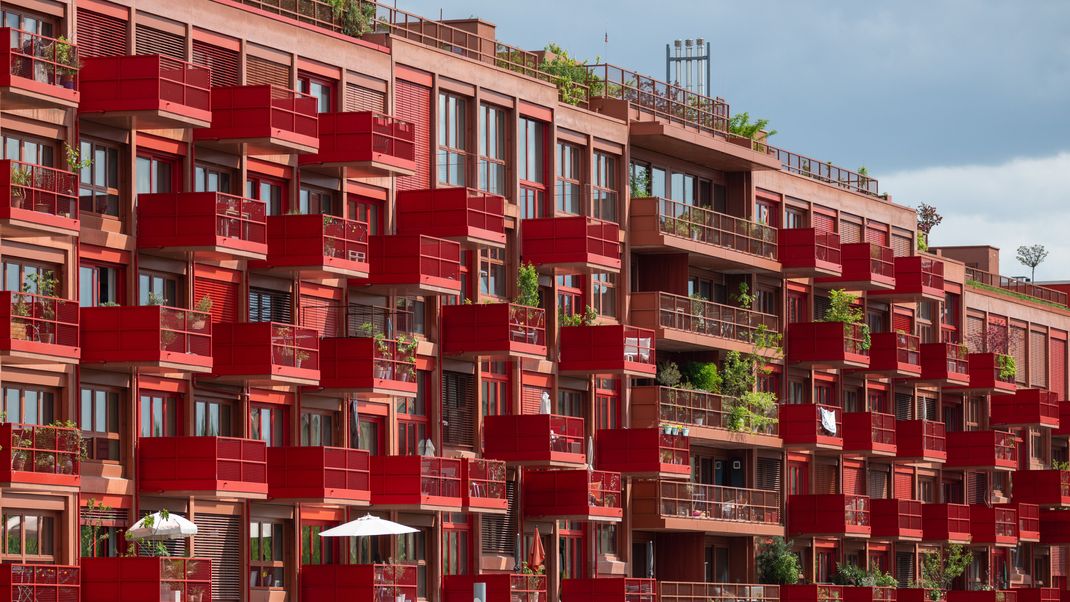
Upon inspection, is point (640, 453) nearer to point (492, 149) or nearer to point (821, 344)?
point (492, 149)

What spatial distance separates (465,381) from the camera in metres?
73.6

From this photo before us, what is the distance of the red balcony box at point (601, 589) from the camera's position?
247 ft

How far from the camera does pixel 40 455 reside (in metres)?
54.7

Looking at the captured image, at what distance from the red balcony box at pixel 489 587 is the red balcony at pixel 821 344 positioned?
24011 millimetres

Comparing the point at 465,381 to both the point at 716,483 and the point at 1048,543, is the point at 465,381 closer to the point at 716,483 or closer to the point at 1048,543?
the point at 716,483

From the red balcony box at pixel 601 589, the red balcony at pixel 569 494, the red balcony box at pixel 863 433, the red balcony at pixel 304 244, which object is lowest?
the red balcony box at pixel 601 589

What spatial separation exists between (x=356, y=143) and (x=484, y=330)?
880 centimetres

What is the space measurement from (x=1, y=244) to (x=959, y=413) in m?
61.1

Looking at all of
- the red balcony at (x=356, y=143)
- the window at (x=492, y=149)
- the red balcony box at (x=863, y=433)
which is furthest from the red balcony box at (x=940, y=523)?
the red balcony at (x=356, y=143)

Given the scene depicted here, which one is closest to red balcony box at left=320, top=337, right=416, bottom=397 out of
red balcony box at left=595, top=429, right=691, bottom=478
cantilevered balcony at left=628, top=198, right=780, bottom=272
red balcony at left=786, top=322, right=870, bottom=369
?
red balcony box at left=595, top=429, right=691, bottom=478

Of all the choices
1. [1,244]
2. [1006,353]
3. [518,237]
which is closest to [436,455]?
[518,237]

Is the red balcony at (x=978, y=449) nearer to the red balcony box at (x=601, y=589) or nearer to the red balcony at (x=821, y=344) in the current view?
the red balcony at (x=821, y=344)

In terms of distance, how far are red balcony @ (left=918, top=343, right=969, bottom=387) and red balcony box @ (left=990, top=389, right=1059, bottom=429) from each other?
21.7ft

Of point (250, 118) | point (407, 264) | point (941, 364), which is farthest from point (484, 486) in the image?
point (941, 364)
